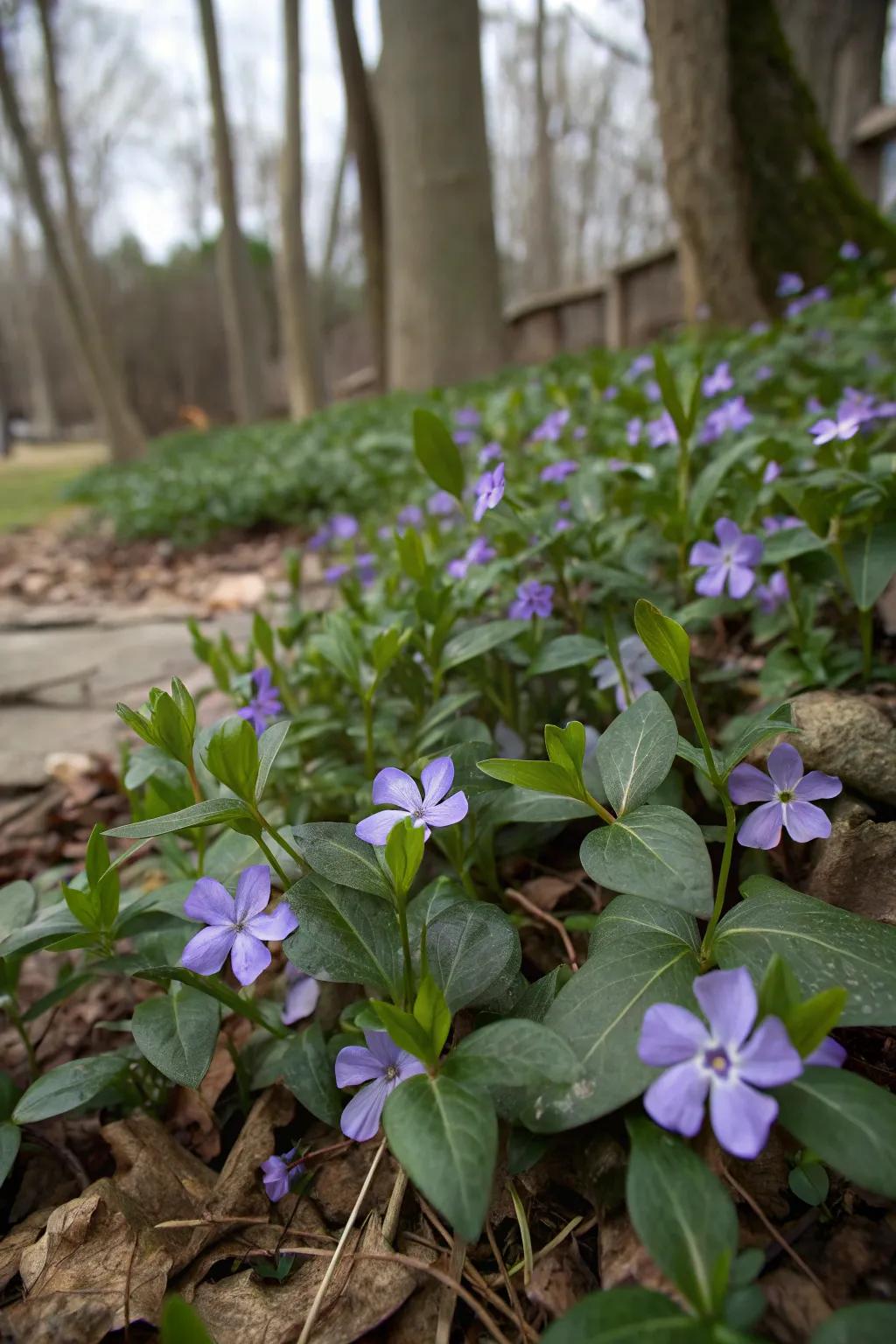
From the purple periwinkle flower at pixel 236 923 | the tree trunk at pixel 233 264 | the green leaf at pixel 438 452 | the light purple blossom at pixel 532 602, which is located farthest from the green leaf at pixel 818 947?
the tree trunk at pixel 233 264

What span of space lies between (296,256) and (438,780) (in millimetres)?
11688

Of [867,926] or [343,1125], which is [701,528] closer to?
[867,926]

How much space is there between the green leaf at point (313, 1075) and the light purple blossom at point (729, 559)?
0.89 metres

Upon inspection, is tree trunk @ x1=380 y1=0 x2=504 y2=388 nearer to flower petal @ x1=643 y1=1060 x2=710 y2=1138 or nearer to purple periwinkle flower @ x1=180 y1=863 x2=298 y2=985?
purple periwinkle flower @ x1=180 y1=863 x2=298 y2=985

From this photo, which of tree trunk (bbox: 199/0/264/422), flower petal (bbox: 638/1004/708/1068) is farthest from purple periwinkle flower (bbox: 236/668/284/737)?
tree trunk (bbox: 199/0/264/422)

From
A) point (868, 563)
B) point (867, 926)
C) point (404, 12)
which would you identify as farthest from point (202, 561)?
point (404, 12)

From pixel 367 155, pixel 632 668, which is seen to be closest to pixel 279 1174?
pixel 632 668

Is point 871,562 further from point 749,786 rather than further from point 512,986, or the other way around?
point 512,986

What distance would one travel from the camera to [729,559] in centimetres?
136

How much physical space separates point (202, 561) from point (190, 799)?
3.74 metres

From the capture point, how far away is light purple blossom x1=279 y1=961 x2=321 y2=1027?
1.11 m

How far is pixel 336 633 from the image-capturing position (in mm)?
1382

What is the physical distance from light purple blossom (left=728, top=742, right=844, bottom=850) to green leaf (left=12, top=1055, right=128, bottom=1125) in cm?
81

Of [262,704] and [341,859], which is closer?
[341,859]
